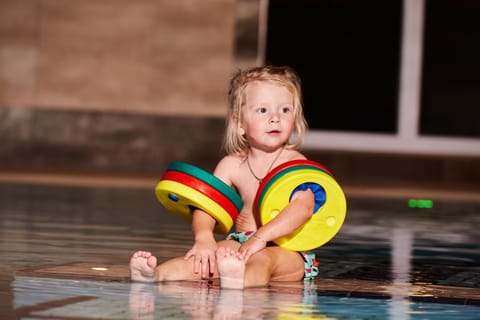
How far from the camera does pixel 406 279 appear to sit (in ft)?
13.8

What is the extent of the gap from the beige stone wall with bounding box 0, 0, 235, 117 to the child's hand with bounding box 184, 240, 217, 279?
892 centimetres

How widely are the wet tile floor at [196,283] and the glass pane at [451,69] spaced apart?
5.80 metres

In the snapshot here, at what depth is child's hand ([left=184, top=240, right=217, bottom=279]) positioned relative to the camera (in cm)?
385

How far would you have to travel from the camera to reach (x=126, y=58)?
42.0ft

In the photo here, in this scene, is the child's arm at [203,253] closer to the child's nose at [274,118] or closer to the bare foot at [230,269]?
the bare foot at [230,269]

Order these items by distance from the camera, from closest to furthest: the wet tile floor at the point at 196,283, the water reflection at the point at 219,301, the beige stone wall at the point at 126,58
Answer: the water reflection at the point at 219,301 < the wet tile floor at the point at 196,283 < the beige stone wall at the point at 126,58

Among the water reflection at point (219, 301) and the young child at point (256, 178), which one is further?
the young child at point (256, 178)

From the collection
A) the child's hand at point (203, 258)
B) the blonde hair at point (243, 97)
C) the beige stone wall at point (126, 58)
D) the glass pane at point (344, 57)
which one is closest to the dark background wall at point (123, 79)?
the beige stone wall at point (126, 58)

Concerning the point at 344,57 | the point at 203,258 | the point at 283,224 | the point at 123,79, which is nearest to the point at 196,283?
the point at 203,258

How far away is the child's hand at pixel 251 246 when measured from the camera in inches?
150

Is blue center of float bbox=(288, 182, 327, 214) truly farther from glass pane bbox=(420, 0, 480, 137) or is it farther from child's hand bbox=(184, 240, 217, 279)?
glass pane bbox=(420, 0, 480, 137)

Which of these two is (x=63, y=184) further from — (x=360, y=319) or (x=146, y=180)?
(x=360, y=319)

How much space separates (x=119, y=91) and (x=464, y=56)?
13.1 feet

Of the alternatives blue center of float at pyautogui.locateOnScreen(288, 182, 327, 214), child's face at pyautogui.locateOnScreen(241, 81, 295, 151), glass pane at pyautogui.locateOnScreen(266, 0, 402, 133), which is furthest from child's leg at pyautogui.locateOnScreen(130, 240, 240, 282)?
glass pane at pyautogui.locateOnScreen(266, 0, 402, 133)
